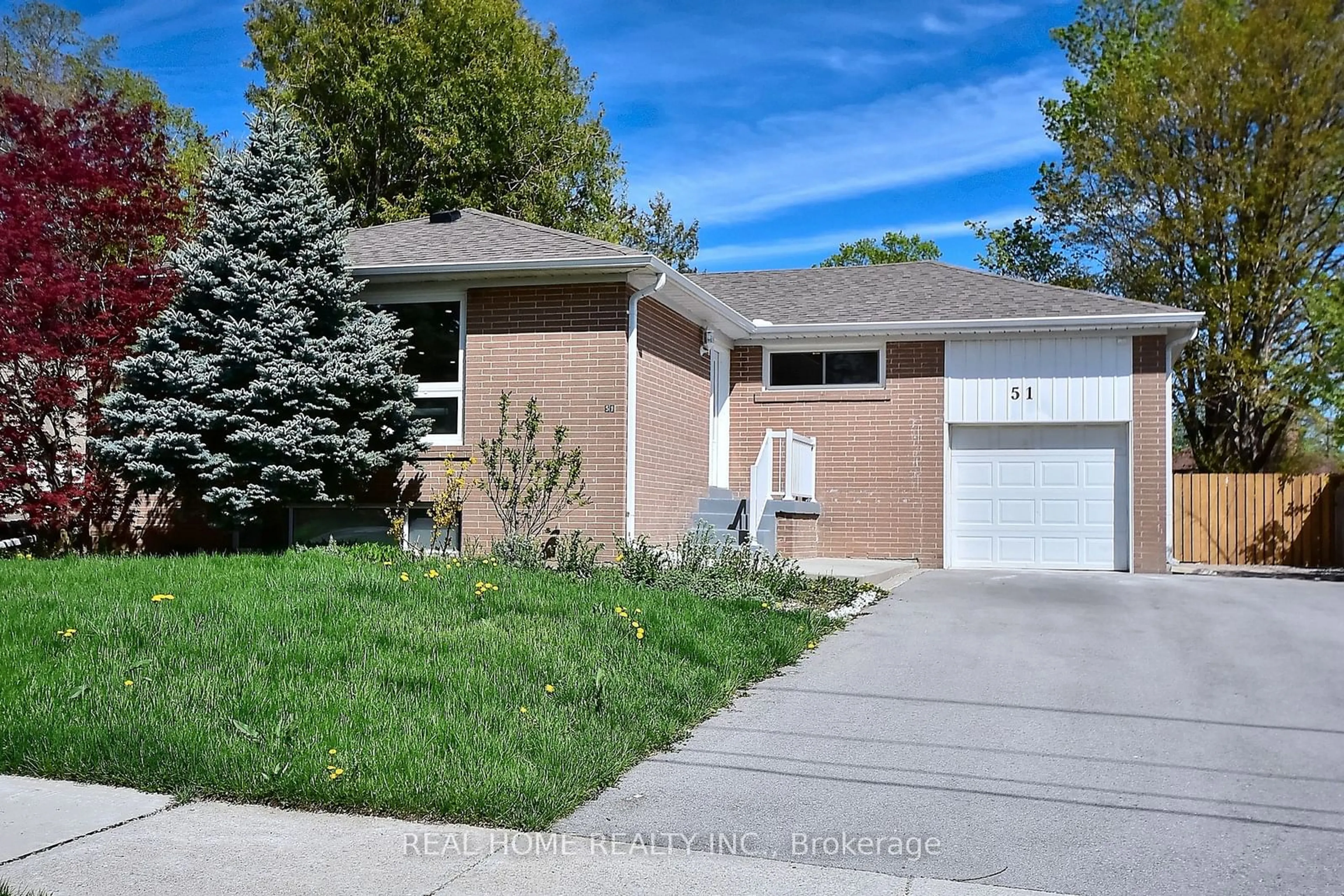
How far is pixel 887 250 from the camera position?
159ft

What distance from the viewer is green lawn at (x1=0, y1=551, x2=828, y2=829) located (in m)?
5.40

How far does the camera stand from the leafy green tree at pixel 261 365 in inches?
452

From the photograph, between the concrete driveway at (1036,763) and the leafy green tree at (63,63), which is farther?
the leafy green tree at (63,63)

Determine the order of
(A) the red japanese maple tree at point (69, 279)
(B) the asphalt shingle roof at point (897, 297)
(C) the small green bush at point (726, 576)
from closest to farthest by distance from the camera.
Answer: (C) the small green bush at point (726, 576), (A) the red japanese maple tree at point (69, 279), (B) the asphalt shingle roof at point (897, 297)

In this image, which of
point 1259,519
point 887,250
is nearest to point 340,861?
point 1259,519

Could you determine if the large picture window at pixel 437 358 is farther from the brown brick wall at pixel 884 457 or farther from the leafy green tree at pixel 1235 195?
the leafy green tree at pixel 1235 195

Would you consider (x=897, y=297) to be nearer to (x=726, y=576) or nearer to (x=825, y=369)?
(x=825, y=369)

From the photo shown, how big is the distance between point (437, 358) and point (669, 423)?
2939 mm

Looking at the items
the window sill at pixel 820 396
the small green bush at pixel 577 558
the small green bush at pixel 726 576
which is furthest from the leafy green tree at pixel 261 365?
the window sill at pixel 820 396

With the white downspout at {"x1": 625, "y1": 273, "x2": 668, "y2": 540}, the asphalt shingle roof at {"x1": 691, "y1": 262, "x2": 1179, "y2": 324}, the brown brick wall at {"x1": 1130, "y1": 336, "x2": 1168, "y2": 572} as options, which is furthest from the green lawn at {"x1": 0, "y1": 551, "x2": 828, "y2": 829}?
the asphalt shingle roof at {"x1": 691, "y1": 262, "x2": 1179, "y2": 324}

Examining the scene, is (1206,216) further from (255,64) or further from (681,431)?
(255,64)

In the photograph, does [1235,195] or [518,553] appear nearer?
[518,553]

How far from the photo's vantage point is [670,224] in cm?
3706

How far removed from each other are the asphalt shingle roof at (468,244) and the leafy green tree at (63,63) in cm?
2019
